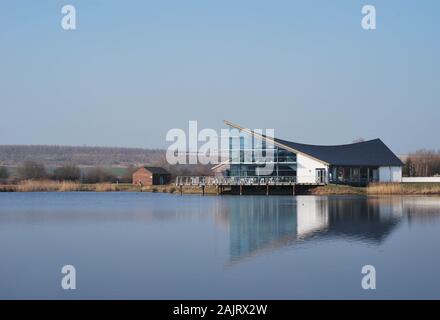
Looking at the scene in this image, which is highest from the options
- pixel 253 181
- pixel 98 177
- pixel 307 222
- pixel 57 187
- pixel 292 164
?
pixel 292 164

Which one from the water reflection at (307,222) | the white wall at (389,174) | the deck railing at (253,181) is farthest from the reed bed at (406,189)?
the water reflection at (307,222)

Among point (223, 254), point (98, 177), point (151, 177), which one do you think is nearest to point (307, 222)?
point (223, 254)

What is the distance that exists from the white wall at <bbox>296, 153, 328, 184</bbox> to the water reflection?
12.7m

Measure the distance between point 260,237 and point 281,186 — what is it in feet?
93.4

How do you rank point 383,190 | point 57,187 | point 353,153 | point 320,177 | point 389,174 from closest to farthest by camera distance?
1. point 383,190
2. point 320,177
3. point 389,174
4. point 353,153
5. point 57,187

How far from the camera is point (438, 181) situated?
2012 inches

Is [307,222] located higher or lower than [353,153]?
lower

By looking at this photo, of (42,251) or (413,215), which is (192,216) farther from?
(42,251)

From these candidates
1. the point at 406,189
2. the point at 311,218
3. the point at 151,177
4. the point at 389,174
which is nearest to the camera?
the point at 311,218

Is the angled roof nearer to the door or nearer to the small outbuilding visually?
the door

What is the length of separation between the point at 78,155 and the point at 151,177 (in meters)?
88.2

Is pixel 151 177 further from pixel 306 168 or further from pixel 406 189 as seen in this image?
pixel 406 189

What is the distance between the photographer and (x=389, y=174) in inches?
2125

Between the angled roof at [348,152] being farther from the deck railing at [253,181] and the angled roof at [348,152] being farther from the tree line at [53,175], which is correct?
the tree line at [53,175]
